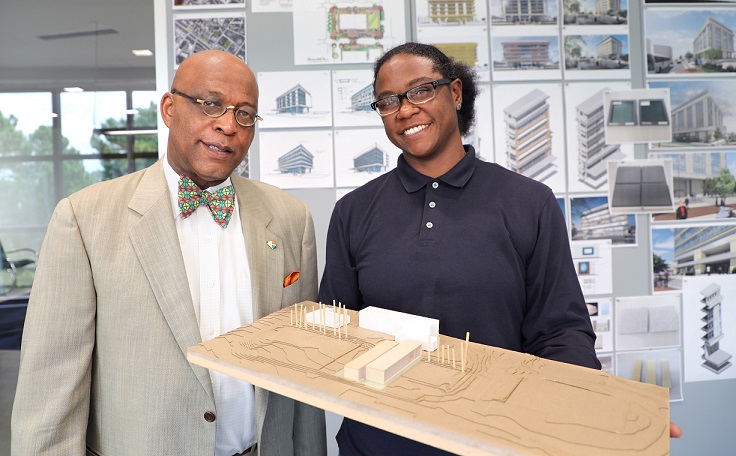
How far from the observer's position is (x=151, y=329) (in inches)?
50.8

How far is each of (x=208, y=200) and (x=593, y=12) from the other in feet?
9.03

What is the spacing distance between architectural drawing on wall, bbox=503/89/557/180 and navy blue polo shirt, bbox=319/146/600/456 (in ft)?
4.90

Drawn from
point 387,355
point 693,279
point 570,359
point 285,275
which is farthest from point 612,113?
point 387,355

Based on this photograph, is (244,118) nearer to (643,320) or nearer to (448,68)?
(448,68)

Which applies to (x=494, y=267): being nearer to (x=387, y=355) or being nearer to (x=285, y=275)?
(x=387, y=355)

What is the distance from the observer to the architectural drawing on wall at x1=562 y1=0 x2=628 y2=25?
2.92 meters

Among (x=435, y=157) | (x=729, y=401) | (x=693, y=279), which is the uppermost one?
(x=435, y=157)

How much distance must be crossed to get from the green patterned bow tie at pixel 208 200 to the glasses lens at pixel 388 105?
0.57m

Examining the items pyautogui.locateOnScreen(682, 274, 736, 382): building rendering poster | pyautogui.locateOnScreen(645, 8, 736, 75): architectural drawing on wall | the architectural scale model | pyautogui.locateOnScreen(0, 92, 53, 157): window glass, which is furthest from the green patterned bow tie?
pyautogui.locateOnScreen(682, 274, 736, 382): building rendering poster

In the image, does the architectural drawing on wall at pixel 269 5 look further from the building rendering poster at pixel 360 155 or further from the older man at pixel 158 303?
the older man at pixel 158 303

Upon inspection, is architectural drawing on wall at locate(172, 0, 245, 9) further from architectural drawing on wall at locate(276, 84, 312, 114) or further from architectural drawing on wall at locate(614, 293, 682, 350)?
architectural drawing on wall at locate(614, 293, 682, 350)

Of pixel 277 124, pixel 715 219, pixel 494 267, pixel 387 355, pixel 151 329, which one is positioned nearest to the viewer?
pixel 387 355

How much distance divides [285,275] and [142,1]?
92.6 inches

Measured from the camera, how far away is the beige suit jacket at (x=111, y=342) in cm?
125
